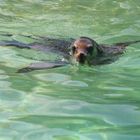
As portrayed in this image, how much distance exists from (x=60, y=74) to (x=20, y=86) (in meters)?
0.84

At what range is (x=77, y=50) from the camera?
7793 millimetres

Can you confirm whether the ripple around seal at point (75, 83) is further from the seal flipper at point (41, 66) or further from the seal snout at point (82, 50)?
the seal snout at point (82, 50)

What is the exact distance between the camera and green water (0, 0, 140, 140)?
499 centimetres

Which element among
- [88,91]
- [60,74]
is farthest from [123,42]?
[88,91]

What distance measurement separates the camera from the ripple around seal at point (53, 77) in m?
6.89

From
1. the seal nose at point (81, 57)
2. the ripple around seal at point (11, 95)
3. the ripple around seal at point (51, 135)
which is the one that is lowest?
the ripple around seal at point (51, 135)

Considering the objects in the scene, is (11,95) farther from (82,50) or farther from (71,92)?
(82,50)

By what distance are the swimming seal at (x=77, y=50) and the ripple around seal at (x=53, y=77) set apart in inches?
9.5

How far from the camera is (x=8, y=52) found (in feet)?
27.9

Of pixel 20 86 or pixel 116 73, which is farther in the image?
pixel 116 73

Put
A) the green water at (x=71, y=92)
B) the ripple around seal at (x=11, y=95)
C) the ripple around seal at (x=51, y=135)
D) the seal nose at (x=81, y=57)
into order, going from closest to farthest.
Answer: the ripple around seal at (x=51, y=135), the green water at (x=71, y=92), the ripple around seal at (x=11, y=95), the seal nose at (x=81, y=57)

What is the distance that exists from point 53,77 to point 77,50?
923 millimetres

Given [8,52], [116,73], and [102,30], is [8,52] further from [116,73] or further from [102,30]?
[102,30]

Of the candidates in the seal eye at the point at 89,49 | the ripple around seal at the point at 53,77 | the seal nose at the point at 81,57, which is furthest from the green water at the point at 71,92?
the seal eye at the point at 89,49
